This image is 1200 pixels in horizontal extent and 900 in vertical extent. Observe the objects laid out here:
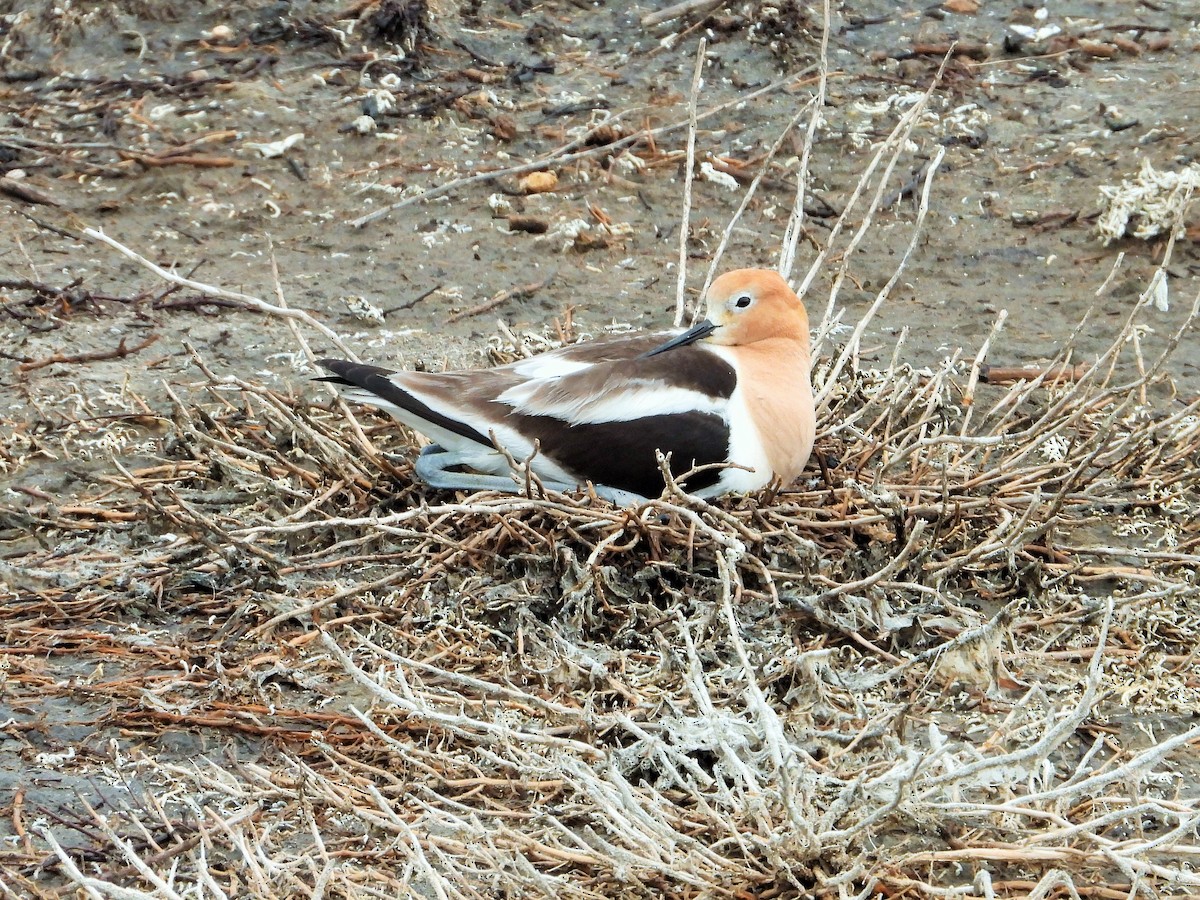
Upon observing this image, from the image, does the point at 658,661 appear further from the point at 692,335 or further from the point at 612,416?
the point at 692,335

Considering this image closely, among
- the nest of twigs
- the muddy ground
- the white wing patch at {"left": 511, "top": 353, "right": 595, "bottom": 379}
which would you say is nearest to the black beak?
the white wing patch at {"left": 511, "top": 353, "right": 595, "bottom": 379}

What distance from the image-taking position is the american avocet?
448 cm

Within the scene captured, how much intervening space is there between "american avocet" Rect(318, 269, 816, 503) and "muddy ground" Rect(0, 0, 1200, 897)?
125 centimetres

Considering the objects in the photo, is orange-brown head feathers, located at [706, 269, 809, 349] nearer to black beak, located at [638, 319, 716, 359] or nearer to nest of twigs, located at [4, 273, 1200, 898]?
black beak, located at [638, 319, 716, 359]

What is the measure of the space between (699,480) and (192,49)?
5438 millimetres

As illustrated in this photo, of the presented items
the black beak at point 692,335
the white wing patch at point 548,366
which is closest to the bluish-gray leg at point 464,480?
the white wing patch at point 548,366

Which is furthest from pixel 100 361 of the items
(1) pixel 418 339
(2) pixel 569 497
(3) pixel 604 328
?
(2) pixel 569 497

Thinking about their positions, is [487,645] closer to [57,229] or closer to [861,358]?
[861,358]

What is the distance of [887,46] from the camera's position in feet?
28.5

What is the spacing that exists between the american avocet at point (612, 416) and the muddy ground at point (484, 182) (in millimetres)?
1255

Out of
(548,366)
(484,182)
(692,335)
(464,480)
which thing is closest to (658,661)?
(464,480)

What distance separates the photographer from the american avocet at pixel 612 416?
4484mm

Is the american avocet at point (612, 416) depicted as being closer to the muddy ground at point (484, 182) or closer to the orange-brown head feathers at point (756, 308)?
the orange-brown head feathers at point (756, 308)

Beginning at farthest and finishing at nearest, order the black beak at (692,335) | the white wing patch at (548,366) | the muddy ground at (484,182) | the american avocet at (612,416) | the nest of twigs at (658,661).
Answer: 1. the muddy ground at (484,182)
2. the black beak at (692,335)
3. the white wing patch at (548,366)
4. the american avocet at (612,416)
5. the nest of twigs at (658,661)
